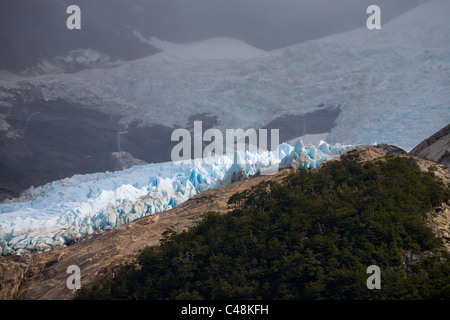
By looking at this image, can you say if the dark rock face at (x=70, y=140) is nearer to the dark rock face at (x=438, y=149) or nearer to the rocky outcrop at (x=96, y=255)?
the rocky outcrop at (x=96, y=255)

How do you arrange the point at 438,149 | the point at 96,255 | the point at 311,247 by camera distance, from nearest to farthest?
1. the point at 311,247
2. the point at 96,255
3. the point at 438,149

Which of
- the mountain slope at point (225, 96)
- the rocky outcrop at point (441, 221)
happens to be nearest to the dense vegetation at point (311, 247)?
the rocky outcrop at point (441, 221)

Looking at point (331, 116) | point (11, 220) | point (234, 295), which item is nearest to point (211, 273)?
point (234, 295)

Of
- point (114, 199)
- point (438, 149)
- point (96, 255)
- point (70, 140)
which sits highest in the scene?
point (70, 140)

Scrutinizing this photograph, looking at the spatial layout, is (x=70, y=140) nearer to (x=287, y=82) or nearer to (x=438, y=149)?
(x=287, y=82)

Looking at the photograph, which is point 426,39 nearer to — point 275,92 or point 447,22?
point 447,22

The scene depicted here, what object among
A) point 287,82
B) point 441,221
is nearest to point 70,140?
point 287,82
